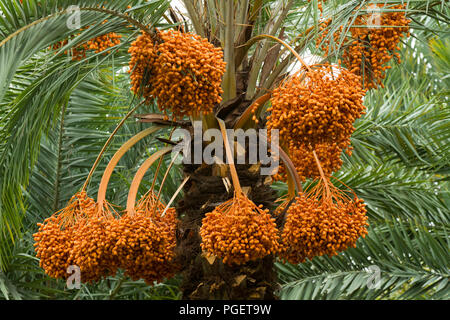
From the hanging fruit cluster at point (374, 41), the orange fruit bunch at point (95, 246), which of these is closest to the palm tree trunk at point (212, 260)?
the orange fruit bunch at point (95, 246)

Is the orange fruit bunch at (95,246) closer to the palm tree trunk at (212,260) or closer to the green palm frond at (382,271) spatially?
the palm tree trunk at (212,260)

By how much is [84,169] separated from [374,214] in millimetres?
2592

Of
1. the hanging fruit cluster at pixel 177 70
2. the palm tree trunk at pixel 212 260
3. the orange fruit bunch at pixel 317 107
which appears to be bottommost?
the palm tree trunk at pixel 212 260

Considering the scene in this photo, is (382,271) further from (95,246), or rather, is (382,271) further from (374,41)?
(95,246)

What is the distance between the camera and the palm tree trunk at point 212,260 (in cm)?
287

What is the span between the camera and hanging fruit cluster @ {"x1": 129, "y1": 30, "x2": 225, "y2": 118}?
2539 millimetres

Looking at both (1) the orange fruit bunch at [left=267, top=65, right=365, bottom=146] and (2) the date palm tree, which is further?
(2) the date palm tree

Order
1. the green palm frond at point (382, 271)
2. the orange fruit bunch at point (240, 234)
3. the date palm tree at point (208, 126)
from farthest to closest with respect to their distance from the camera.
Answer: the green palm frond at point (382, 271), the date palm tree at point (208, 126), the orange fruit bunch at point (240, 234)

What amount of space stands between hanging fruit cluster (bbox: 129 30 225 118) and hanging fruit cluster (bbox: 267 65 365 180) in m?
0.31

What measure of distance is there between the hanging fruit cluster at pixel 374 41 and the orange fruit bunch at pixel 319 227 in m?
0.65

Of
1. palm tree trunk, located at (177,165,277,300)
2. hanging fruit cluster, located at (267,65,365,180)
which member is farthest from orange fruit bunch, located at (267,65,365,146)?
palm tree trunk, located at (177,165,277,300)

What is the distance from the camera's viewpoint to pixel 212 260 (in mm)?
2848

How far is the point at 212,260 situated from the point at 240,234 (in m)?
0.49

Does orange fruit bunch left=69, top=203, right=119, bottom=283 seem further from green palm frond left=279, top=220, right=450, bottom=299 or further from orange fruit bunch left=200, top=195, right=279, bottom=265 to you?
green palm frond left=279, top=220, right=450, bottom=299
